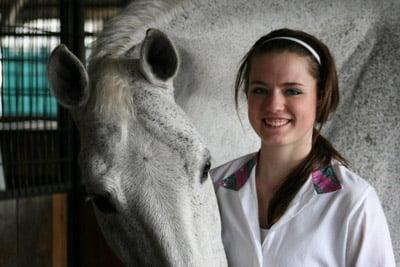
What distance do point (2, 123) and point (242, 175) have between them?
84.7 inches

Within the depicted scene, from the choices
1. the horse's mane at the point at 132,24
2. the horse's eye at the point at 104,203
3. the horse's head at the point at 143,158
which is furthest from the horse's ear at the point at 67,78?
the horse's eye at the point at 104,203

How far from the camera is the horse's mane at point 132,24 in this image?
5.41 feet

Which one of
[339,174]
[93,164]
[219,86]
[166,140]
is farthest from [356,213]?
[219,86]

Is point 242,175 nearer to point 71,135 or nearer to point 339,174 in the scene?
point 339,174

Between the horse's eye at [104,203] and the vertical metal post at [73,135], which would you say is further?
the vertical metal post at [73,135]

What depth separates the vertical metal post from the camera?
3.20 meters

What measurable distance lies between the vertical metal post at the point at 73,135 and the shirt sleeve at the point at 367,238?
217 cm

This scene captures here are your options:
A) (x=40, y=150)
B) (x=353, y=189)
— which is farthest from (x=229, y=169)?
(x=40, y=150)

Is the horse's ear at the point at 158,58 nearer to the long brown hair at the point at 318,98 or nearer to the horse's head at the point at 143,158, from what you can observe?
the horse's head at the point at 143,158

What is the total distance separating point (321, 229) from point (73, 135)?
2267 mm

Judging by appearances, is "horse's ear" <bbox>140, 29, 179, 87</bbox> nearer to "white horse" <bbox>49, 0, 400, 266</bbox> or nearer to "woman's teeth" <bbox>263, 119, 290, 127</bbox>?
"white horse" <bbox>49, 0, 400, 266</bbox>

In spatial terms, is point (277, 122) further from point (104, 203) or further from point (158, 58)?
point (104, 203)

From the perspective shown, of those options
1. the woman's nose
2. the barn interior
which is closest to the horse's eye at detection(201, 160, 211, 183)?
the woman's nose

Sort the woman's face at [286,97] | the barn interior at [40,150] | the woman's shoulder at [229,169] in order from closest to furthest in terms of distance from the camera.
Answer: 1. the woman's face at [286,97]
2. the woman's shoulder at [229,169]
3. the barn interior at [40,150]
